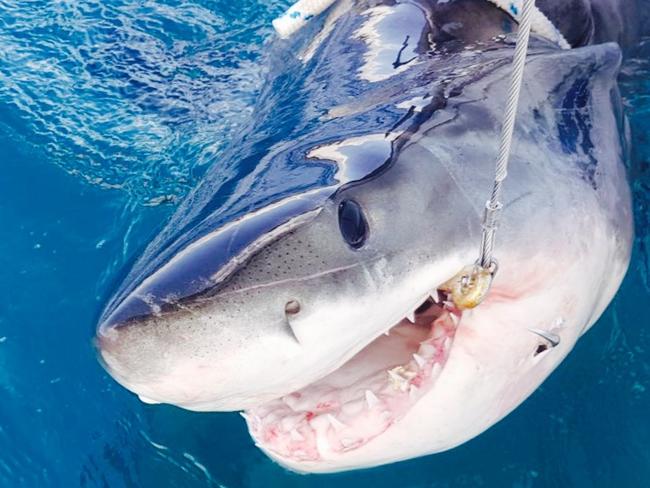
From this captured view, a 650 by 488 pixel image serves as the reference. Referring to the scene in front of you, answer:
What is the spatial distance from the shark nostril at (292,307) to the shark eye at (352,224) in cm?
12

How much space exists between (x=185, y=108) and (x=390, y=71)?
60.0 inches

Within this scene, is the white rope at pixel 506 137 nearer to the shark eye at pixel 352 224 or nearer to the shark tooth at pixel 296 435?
the shark eye at pixel 352 224

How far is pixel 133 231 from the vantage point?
107 inches

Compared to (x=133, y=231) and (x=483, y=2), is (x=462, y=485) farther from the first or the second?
(x=133, y=231)

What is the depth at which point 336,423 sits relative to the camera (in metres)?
1.28

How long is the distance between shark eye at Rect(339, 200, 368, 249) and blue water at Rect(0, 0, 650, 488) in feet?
1.16

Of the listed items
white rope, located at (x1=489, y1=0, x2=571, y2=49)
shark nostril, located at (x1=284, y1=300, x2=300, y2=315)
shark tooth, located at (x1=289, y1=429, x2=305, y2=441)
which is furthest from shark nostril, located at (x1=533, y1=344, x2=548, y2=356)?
white rope, located at (x1=489, y1=0, x2=571, y2=49)

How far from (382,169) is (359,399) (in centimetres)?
37

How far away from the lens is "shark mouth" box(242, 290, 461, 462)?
1270 millimetres

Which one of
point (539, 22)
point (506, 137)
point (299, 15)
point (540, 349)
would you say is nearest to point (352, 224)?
point (506, 137)

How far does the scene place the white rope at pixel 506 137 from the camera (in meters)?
1.02

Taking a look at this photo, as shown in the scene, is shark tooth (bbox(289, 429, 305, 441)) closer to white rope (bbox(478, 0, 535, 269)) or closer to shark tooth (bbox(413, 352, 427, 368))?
shark tooth (bbox(413, 352, 427, 368))

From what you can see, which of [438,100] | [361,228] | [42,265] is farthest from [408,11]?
[42,265]

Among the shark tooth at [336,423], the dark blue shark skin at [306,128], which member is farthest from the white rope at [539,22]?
the shark tooth at [336,423]
